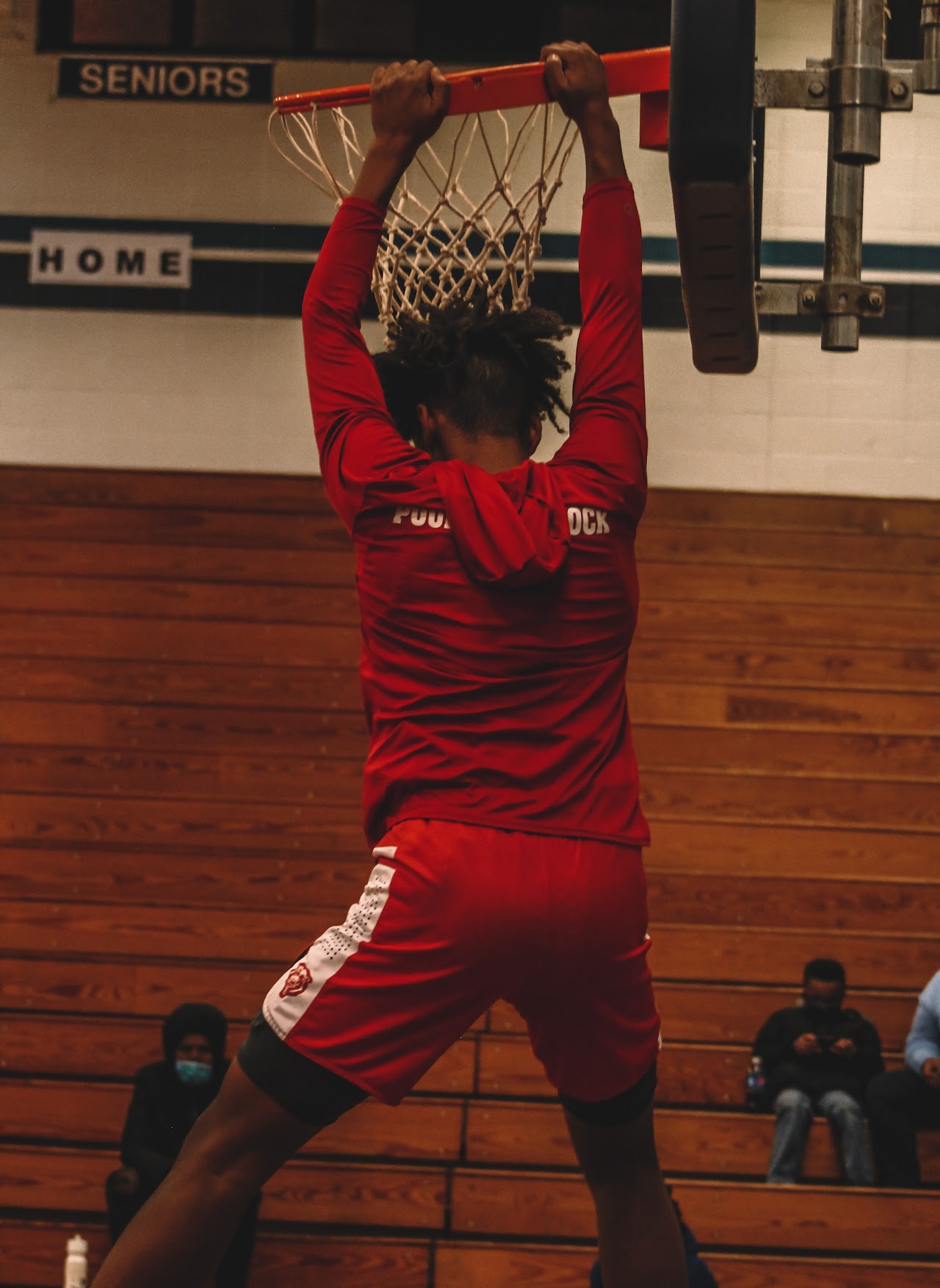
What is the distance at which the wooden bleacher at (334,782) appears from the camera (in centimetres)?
662

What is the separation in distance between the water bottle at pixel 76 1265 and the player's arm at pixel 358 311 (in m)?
3.69

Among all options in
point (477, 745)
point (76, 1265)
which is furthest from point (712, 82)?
point (76, 1265)

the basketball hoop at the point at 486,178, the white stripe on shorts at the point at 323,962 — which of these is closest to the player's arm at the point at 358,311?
the basketball hoop at the point at 486,178

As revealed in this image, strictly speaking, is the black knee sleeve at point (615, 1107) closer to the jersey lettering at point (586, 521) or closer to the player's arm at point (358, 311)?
the jersey lettering at point (586, 521)

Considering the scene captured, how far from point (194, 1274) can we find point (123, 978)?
527 cm

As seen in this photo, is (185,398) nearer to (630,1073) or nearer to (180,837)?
(180,837)

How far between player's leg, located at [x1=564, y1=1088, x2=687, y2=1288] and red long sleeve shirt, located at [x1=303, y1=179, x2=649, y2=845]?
455mm

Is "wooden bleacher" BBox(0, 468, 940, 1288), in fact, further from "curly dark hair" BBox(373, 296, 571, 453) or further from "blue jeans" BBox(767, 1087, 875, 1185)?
"curly dark hair" BBox(373, 296, 571, 453)

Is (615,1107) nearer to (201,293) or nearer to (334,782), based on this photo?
(334,782)

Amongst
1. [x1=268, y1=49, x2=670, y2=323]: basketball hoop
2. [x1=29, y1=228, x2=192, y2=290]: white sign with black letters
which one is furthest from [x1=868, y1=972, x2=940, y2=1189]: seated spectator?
[x1=29, y1=228, x2=192, y2=290]: white sign with black letters

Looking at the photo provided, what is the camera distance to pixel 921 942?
7.24 meters

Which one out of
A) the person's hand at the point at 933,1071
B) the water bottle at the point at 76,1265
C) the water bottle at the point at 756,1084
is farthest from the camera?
the water bottle at the point at 756,1084

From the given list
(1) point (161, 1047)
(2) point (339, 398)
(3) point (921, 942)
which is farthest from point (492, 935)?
(3) point (921, 942)

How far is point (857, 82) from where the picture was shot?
98.4 inches
